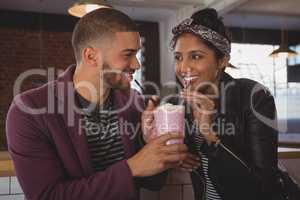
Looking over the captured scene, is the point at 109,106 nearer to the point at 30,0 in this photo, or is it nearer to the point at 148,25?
the point at 30,0

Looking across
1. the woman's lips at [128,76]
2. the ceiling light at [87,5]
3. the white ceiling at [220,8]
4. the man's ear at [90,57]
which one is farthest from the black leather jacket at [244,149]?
the white ceiling at [220,8]

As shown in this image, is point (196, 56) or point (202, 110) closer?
point (202, 110)

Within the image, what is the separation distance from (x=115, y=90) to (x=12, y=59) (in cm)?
574

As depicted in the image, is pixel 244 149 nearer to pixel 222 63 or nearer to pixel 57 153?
pixel 222 63

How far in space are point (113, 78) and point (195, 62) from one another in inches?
13.3

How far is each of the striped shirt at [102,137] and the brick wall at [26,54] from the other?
5.41 metres

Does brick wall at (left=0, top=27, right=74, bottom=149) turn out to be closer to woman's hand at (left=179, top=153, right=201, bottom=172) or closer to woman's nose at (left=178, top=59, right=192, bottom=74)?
woman's nose at (left=178, top=59, right=192, bottom=74)

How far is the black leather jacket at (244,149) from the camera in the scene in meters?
1.22

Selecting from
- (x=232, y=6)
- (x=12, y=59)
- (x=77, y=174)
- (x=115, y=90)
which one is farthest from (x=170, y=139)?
(x=12, y=59)

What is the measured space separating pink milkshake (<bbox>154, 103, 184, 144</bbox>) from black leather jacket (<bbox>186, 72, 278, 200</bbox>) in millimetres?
224

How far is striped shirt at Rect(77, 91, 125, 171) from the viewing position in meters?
1.31

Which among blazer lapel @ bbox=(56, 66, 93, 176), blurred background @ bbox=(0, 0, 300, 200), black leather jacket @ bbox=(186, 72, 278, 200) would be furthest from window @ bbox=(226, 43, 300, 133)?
blazer lapel @ bbox=(56, 66, 93, 176)

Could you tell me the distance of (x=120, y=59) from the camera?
131cm

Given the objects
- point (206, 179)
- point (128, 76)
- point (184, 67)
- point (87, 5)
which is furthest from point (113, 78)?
point (87, 5)
